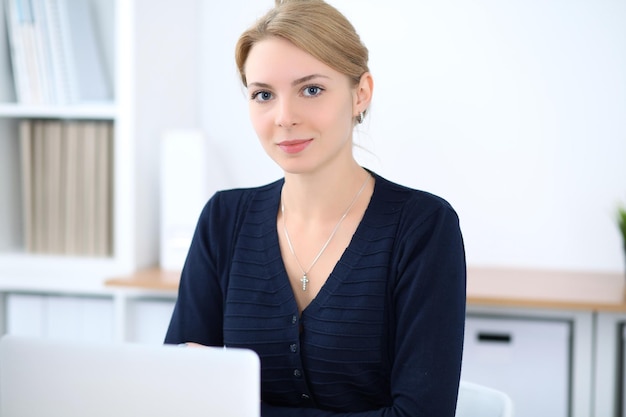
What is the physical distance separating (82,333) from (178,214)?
1.64ft

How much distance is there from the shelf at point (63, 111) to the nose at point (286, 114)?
1.37 m

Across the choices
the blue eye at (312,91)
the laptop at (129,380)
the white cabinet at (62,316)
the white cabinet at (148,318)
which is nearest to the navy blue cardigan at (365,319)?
the blue eye at (312,91)

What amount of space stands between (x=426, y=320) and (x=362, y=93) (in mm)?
453

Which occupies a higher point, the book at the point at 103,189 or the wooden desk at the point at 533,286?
the book at the point at 103,189

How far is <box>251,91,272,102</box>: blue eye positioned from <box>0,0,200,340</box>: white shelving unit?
48.8 inches

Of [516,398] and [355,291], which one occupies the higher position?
[355,291]

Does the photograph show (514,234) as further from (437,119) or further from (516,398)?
(516,398)

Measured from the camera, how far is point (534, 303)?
7.13 feet

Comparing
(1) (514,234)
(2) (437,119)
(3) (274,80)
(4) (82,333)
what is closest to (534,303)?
→ (1) (514,234)

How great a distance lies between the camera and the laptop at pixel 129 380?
90 centimetres

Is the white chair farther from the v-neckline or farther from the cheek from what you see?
the cheek

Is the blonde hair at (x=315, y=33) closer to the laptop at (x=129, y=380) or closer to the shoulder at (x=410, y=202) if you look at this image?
the shoulder at (x=410, y=202)

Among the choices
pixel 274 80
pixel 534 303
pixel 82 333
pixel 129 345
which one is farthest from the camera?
pixel 82 333

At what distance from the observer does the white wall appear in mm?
2691
